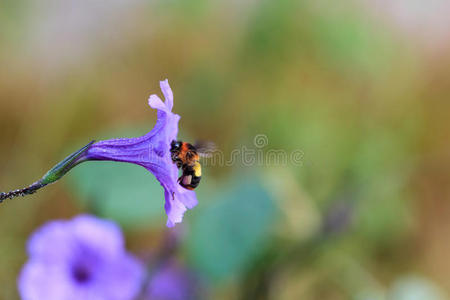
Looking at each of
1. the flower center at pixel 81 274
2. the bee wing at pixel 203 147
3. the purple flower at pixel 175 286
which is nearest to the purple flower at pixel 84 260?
the flower center at pixel 81 274

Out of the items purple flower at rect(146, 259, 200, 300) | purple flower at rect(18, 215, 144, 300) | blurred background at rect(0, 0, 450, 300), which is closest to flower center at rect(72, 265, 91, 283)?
purple flower at rect(18, 215, 144, 300)

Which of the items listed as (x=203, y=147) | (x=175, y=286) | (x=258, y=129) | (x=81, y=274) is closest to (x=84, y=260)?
(x=81, y=274)

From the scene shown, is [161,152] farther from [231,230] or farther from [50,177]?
[231,230]

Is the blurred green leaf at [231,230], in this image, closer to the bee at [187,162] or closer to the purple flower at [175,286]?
the purple flower at [175,286]

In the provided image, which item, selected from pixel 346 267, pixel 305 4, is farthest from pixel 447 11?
pixel 346 267

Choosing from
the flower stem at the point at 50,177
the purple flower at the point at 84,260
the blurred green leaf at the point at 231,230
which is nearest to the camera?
the flower stem at the point at 50,177

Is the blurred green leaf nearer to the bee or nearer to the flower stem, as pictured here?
the bee

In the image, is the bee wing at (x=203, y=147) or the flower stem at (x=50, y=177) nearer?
the flower stem at (x=50, y=177)
